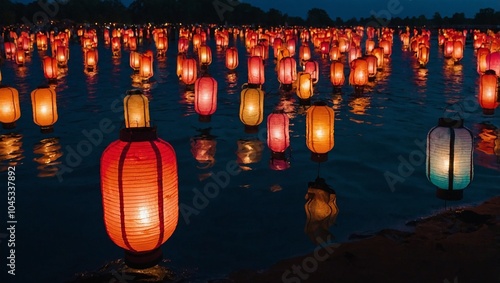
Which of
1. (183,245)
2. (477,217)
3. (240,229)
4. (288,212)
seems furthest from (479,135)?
(183,245)

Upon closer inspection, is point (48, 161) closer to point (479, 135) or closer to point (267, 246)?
point (267, 246)

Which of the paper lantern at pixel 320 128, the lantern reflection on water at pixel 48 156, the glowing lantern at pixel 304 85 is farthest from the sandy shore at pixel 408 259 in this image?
the glowing lantern at pixel 304 85

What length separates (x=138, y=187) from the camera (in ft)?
11.8

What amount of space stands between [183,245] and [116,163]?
6.04ft

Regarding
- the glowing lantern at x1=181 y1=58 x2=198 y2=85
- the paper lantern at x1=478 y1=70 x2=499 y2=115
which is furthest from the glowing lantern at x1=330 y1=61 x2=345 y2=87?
the paper lantern at x1=478 y1=70 x2=499 y2=115

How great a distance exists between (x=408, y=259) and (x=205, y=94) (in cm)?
556

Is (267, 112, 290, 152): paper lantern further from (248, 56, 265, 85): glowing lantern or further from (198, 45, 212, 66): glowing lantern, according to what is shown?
(198, 45, 212, 66): glowing lantern

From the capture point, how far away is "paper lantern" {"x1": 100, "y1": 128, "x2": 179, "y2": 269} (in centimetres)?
358

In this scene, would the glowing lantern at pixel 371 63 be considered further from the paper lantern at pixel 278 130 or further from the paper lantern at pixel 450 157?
the paper lantern at pixel 450 157

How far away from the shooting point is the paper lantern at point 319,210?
17.7 feet

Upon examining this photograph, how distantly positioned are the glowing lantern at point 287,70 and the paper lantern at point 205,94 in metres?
4.88

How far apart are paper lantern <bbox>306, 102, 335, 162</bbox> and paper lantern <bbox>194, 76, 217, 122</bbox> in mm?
2827

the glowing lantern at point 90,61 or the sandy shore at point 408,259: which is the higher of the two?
the glowing lantern at point 90,61

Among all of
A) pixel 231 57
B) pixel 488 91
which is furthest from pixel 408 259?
pixel 231 57
